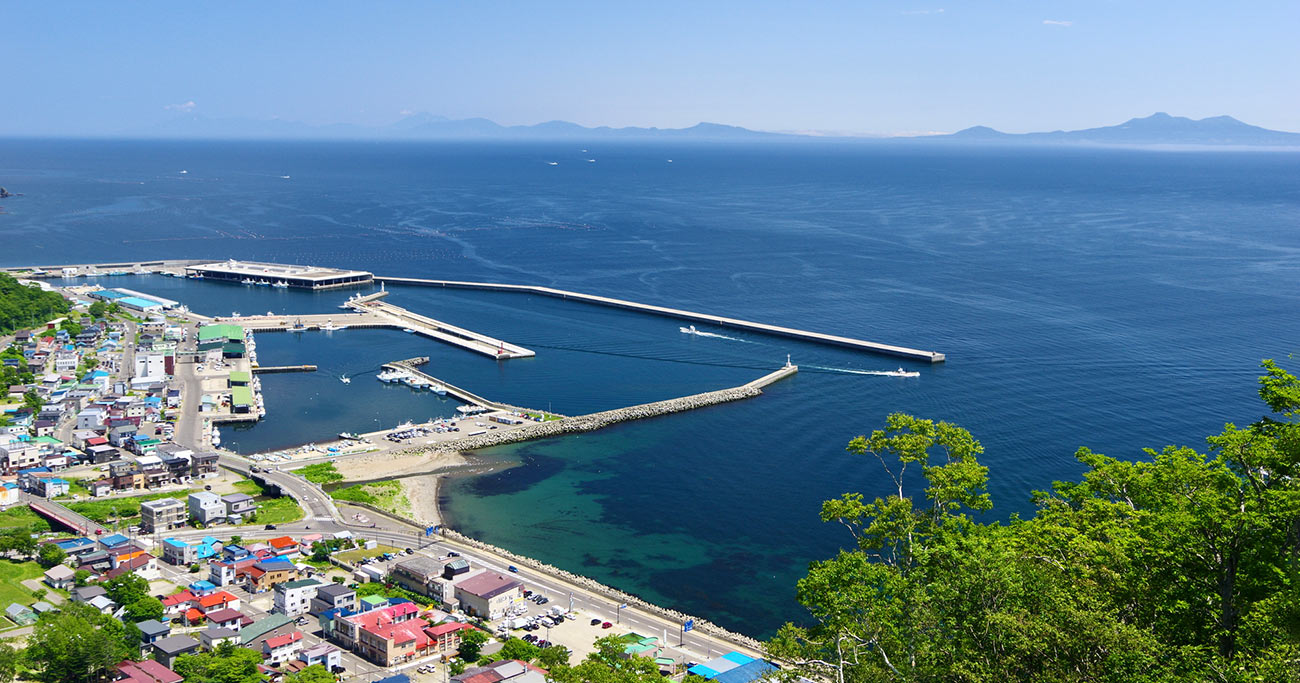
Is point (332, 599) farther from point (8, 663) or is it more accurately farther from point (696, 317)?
point (696, 317)

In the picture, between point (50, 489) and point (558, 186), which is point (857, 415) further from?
point (558, 186)

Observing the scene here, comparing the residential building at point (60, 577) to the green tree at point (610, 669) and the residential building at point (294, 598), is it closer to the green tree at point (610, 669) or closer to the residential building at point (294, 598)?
the residential building at point (294, 598)

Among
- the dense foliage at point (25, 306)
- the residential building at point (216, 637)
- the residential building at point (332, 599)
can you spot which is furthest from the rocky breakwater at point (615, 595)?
the dense foliage at point (25, 306)

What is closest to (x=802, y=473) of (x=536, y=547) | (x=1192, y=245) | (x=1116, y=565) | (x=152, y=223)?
(x=536, y=547)

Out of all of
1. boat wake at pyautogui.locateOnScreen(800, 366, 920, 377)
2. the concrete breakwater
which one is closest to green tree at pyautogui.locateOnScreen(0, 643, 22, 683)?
the concrete breakwater

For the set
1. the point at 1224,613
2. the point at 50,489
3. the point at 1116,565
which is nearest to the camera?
the point at 1224,613
